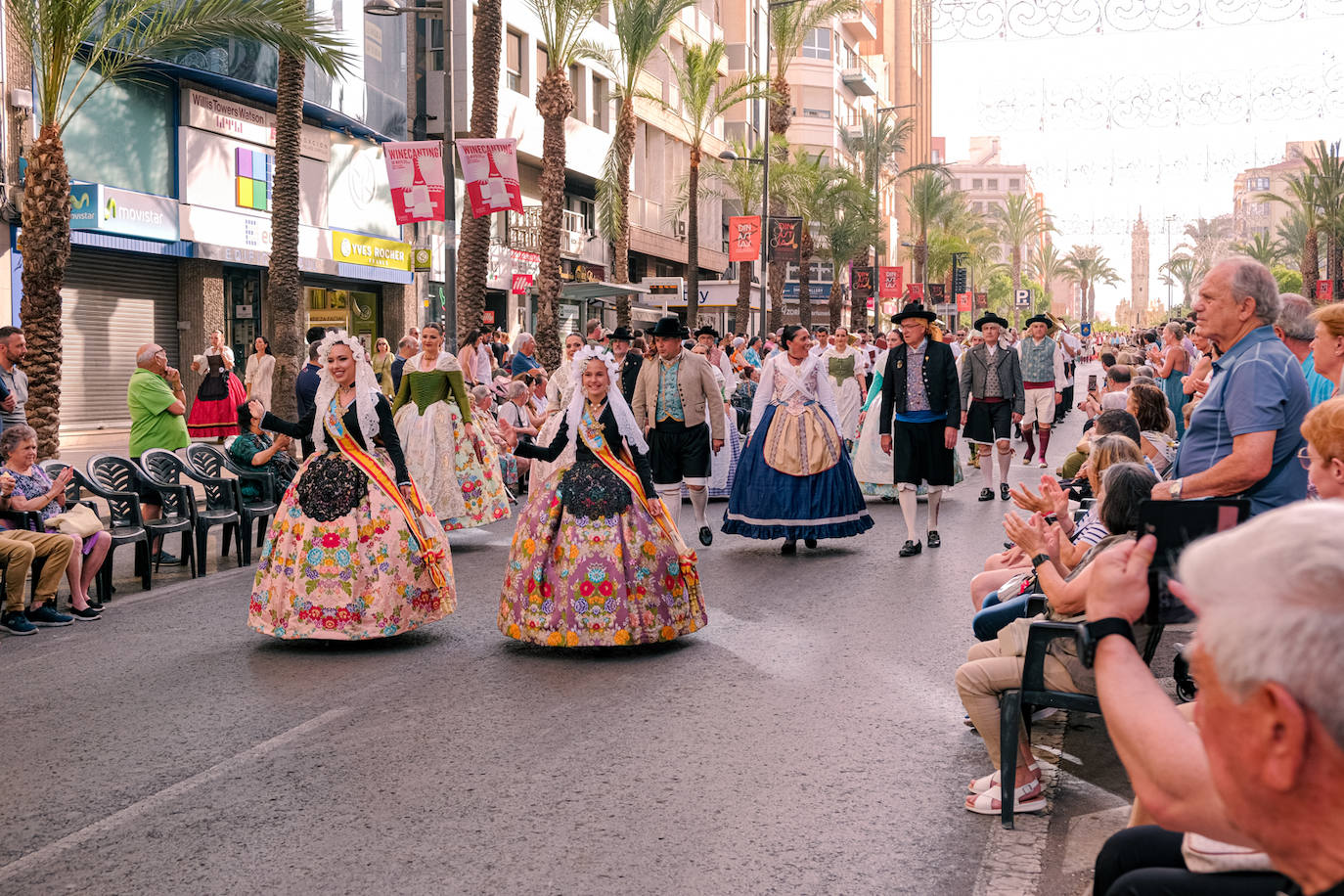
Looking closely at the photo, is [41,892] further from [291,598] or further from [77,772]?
[291,598]

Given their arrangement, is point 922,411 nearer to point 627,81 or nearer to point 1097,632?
point 1097,632

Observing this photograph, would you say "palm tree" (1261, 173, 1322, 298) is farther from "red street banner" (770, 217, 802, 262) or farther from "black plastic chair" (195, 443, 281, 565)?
"black plastic chair" (195, 443, 281, 565)

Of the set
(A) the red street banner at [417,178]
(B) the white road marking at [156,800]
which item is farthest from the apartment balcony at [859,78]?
(B) the white road marking at [156,800]

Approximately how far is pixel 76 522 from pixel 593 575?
373 centimetres

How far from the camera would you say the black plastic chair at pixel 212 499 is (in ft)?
35.3

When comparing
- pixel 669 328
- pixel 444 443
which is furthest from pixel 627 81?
pixel 669 328

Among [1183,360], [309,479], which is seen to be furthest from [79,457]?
[1183,360]

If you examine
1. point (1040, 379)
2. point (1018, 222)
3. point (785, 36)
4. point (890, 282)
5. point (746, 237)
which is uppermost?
point (1018, 222)

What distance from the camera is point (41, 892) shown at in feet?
14.0

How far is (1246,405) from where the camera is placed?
5.18 meters

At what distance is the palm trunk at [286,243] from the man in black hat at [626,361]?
787 cm

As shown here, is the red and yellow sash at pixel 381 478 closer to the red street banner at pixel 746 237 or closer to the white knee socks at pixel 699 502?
the white knee socks at pixel 699 502

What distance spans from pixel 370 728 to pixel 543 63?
120 ft

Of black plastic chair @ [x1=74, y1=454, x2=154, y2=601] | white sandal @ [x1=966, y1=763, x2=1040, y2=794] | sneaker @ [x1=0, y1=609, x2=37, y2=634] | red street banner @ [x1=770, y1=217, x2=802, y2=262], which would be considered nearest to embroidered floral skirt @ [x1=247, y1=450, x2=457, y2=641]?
sneaker @ [x1=0, y1=609, x2=37, y2=634]
